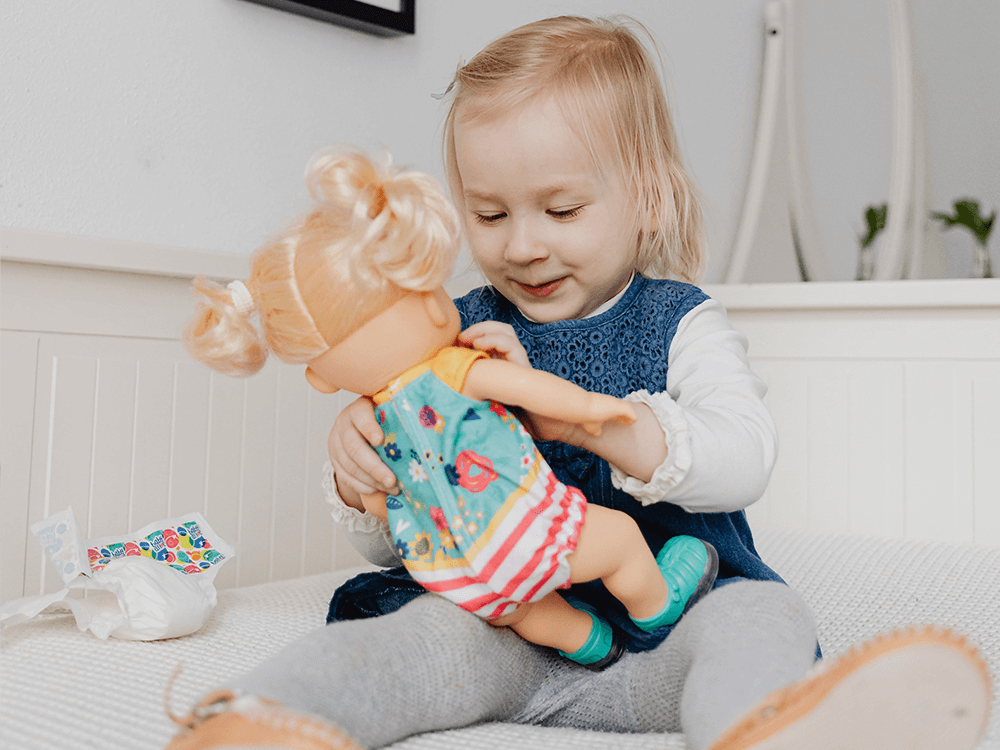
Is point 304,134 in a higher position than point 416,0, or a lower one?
lower

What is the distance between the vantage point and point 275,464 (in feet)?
3.95

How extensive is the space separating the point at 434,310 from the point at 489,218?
0.68 feet

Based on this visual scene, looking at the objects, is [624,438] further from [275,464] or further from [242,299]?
[275,464]

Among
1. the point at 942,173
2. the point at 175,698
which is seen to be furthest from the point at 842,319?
the point at 942,173

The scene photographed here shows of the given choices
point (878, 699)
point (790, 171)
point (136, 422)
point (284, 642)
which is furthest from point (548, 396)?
point (790, 171)

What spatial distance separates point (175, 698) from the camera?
644 millimetres

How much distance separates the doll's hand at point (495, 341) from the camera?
647 millimetres

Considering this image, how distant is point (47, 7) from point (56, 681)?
2.32ft

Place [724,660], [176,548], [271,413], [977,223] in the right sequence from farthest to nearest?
[977,223] < [271,413] < [176,548] < [724,660]

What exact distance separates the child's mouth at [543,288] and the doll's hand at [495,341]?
15cm

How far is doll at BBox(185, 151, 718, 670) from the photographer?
0.58 metres

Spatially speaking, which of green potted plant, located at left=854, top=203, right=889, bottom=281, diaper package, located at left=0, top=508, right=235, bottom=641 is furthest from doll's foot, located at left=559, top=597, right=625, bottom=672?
green potted plant, located at left=854, top=203, right=889, bottom=281

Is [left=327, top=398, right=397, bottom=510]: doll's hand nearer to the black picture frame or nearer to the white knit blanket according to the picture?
the white knit blanket

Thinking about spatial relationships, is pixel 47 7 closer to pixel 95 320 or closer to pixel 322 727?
pixel 95 320
